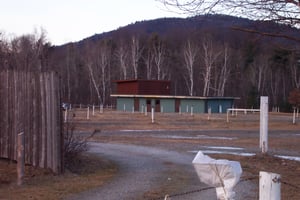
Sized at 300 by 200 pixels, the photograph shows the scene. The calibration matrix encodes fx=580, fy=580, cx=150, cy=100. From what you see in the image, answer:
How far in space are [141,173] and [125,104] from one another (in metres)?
64.6

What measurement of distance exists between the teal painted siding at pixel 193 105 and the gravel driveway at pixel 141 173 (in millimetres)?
52605

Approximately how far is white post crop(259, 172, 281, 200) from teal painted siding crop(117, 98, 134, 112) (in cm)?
7029

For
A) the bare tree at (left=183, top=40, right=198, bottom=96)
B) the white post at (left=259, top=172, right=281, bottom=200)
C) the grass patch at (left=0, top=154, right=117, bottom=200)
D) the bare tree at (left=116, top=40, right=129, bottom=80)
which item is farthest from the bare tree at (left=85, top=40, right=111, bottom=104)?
the white post at (left=259, top=172, right=281, bottom=200)

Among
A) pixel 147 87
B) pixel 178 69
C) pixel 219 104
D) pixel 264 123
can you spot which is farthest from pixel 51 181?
pixel 178 69

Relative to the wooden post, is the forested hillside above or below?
above

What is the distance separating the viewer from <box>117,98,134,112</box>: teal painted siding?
75.9 metres

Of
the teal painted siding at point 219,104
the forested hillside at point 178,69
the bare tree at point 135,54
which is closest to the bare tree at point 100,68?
the forested hillside at point 178,69

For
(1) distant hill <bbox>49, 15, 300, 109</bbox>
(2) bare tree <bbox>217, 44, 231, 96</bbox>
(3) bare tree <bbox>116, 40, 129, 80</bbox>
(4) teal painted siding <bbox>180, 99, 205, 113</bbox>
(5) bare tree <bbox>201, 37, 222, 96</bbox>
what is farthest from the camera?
(3) bare tree <bbox>116, 40, 129, 80</bbox>

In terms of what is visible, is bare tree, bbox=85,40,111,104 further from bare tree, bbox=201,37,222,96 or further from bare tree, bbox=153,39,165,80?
bare tree, bbox=201,37,222,96

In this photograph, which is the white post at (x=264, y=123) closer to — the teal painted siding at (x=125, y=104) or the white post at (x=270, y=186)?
the white post at (x=270, y=186)

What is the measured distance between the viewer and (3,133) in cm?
1292

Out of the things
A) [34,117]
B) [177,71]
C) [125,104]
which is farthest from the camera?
[177,71]

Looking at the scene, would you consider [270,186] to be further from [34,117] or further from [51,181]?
[34,117]

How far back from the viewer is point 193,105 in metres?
72.7
